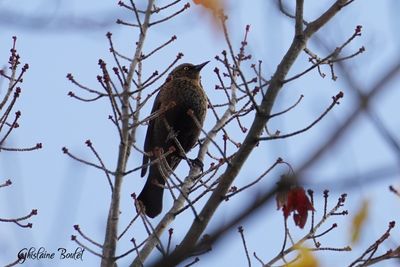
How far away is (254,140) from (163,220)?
1640mm

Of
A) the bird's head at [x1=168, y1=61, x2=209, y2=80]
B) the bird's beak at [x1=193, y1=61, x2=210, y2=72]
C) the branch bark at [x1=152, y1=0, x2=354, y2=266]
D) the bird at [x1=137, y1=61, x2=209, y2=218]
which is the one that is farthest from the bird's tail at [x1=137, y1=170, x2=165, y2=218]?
the branch bark at [x1=152, y1=0, x2=354, y2=266]

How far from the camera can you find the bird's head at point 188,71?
7.49 meters

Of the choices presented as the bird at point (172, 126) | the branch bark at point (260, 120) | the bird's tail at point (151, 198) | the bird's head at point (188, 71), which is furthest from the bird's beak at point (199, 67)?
the branch bark at point (260, 120)

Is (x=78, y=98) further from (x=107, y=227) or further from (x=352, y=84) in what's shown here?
(x=352, y=84)

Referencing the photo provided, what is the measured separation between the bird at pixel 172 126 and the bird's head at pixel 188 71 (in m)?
0.07

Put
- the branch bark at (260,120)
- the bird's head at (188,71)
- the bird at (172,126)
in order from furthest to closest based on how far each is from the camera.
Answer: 1. the bird's head at (188,71)
2. the bird at (172,126)
3. the branch bark at (260,120)

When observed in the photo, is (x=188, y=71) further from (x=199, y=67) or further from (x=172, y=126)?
(x=172, y=126)

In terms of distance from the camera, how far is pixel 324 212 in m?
4.73

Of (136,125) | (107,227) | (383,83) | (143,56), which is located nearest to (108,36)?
(143,56)

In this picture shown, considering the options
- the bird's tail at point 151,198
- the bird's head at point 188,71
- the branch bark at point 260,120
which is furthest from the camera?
the bird's head at point 188,71

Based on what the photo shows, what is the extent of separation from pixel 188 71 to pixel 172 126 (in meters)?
0.89

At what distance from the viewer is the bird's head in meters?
7.49

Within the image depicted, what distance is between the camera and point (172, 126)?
6.89 m

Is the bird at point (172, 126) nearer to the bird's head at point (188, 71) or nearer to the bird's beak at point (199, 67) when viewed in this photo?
the bird's head at point (188, 71)
